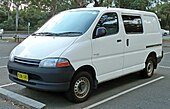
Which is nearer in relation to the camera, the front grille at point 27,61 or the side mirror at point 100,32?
the front grille at point 27,61

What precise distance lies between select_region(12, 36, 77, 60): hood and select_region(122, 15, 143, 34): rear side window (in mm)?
1855

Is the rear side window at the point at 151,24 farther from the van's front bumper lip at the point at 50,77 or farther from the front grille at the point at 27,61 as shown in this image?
the front grille at the point at 27,61

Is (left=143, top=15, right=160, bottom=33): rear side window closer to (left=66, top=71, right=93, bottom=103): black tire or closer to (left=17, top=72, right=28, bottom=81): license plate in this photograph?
(left=66, top=71, right=93, bottom=103): black tire

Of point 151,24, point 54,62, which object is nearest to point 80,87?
point 54,62

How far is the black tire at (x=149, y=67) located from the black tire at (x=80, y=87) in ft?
8.23

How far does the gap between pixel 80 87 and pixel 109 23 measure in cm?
168

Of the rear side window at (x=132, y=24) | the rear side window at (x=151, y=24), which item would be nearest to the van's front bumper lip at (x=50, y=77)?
the rear side window at (x=132, y=24)

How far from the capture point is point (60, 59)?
4520 mm

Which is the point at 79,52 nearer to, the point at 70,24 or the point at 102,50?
the point at 102,50

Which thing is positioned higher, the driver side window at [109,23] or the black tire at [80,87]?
the driver side window at [109,23]

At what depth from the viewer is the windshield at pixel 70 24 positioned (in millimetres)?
5168

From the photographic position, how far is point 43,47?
4.82m

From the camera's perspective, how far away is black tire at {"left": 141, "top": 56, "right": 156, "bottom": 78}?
7106 millimetres

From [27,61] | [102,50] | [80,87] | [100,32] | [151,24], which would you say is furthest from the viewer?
[151,24]
